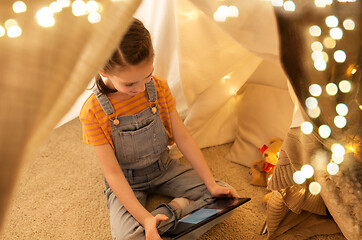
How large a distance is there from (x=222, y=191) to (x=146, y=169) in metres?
0.24

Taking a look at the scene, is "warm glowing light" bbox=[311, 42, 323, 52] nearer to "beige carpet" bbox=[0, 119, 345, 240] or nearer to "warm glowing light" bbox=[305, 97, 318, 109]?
"warm glowing light" bbox=[305, 97, 318, 109]

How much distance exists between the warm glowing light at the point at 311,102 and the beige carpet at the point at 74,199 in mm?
443

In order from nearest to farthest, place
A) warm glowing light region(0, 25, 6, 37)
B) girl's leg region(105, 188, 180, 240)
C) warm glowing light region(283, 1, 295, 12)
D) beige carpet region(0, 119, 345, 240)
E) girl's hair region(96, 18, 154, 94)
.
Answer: warm glowing light region(0, 25, 6, 37), warm glowing light region(283, 1, 295, 12), girl's hair region(96, 18, 154, 94), girl's leg region(105, 188, 180, 240), beige carpet region(0, 119, 345, 240)

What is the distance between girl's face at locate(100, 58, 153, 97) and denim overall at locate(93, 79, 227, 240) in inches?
3.3

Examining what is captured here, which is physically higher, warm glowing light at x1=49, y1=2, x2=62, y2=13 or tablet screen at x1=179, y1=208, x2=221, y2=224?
warm glowing light at x1=49, y1=2, x2=62, y2=13

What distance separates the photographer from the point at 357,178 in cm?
82

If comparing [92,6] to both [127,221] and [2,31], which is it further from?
[127,221]

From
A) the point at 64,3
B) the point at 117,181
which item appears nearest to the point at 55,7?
the point at 64,3

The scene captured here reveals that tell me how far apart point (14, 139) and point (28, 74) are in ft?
0.25

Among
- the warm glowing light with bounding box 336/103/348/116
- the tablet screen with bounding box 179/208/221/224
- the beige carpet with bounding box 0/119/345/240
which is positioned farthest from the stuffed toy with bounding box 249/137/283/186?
the warm glowing light with bounding box 336/103/348/116

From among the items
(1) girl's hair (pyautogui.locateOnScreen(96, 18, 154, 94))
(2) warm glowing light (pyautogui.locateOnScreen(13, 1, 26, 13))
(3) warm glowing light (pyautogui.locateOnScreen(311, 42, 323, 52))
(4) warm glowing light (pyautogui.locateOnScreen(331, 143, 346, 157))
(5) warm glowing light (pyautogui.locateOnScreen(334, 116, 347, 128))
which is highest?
(2) warm glowing light (pyautogui.locateOnScreen(13, 1, 26, 13))

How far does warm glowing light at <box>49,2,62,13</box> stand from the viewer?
0.46 meters

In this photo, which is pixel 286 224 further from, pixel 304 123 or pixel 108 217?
pixel 108 217

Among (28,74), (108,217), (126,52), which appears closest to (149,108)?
(126,52)
